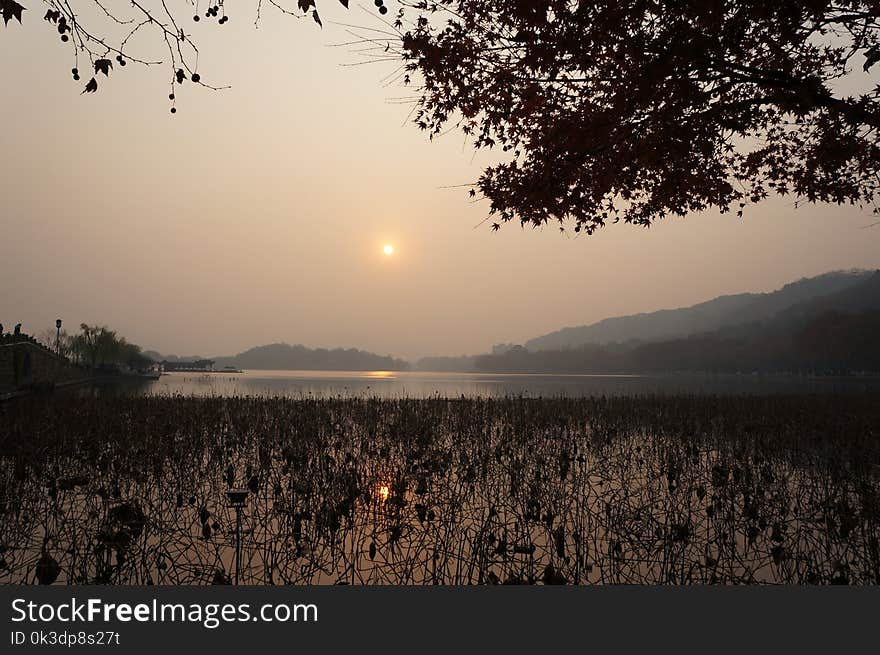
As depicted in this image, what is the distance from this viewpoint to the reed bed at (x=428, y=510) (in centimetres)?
579

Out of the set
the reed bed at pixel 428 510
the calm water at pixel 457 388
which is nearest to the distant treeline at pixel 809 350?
the calm water at pixel 457 388

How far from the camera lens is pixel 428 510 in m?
8.02

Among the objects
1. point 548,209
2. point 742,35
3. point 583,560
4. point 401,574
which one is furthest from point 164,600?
point 742,35

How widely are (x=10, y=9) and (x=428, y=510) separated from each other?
281 inches

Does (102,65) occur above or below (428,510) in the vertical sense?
above

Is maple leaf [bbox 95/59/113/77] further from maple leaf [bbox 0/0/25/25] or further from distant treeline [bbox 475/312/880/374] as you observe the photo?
distant treeline [bbox 475/312/880/374]

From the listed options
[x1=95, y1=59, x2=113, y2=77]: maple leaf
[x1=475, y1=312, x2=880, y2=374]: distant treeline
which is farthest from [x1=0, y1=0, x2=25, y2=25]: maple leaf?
[x1=475, y1=312, x2=880, y2=374]: distant treeline

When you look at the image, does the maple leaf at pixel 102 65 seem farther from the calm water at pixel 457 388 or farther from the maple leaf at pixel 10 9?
the calm water at pixel 457 388

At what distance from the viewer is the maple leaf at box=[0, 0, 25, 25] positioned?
449 cm

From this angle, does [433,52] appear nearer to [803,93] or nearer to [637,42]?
[637,42]

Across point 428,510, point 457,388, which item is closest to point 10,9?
point 428,510

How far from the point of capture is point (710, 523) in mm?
7492

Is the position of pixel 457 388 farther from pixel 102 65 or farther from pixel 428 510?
pixel 102 65

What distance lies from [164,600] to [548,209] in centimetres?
753
